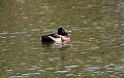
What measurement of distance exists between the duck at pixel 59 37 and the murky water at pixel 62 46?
420 mm

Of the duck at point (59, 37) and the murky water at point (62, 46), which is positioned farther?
the duck at point (59, 37)

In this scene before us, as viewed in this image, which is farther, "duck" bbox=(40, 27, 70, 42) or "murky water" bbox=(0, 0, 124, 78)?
"duck" bbox=(40, 27, 70, 42)

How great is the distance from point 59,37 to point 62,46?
1481mm

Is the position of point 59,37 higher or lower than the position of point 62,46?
higher

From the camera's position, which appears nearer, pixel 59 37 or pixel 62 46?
pixel 62 46

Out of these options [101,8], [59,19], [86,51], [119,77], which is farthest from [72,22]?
[119,77]

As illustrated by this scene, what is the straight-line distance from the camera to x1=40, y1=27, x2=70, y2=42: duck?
31.4 m

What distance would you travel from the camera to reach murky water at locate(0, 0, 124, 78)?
2464 centimetres

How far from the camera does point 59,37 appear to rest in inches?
1273

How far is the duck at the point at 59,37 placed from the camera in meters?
31.4

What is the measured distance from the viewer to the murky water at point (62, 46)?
2464cm

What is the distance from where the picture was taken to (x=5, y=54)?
28.3m

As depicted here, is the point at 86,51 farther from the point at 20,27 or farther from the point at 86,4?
the point at 86,4

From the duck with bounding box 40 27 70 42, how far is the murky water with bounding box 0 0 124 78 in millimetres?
420
